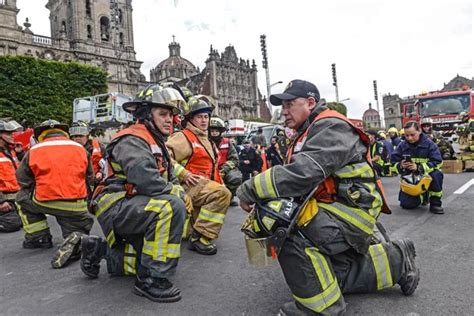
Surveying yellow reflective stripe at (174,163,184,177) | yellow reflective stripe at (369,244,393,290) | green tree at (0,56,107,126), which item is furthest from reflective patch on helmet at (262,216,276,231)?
green tree at (0,56,107,126)

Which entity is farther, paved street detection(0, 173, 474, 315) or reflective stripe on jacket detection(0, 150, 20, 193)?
reflective stripe on jacket detection(0, 150, 20, 193)

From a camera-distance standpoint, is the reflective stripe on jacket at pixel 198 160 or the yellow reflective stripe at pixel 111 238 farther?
the reflective stripe on jacket at pixel 198 160

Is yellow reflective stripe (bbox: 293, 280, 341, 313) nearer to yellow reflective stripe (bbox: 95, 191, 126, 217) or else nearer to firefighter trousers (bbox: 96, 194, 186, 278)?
firefighter trousers (bbox: 96, 194, 186, 278)

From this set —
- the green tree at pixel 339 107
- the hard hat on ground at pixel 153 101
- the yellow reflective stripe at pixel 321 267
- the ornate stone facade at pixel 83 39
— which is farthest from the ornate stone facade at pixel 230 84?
the yellow reflective stripe at pixel 321 267

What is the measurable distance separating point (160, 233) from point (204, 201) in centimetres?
133

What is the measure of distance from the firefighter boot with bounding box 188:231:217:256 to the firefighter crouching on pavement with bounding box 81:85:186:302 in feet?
3.06

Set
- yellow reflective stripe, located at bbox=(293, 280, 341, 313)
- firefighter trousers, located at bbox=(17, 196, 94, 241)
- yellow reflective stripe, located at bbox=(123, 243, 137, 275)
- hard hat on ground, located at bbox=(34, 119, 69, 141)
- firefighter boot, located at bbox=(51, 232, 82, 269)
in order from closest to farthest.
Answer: yellow reflective stripe, located at bbox=(293, 280, 341, 313)
yellow reflective stripe, located at bbox=(123, 243, 137, 275)
firefighter boot, located at bbox=(51, 232, 82, 269)
firefighter trousers, located at bbox=(17, 196, 94, 241)
hard hat on ground, located at bbox=(34, 119, 69, 141)

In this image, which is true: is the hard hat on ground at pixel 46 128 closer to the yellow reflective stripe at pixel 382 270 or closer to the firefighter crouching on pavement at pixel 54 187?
the firefighter crouching on pavement at pixel 54 187

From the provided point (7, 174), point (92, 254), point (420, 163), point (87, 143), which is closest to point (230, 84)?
point (87, 143)

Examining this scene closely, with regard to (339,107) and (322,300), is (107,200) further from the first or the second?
(339,107)

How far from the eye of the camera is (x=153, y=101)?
318 centimetres

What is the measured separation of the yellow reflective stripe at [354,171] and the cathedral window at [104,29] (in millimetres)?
52249

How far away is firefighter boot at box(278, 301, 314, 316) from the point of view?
2.34m

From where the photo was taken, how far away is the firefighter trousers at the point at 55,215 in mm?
4116
